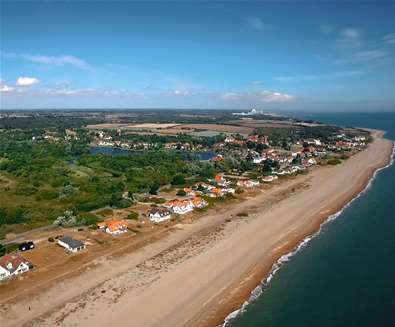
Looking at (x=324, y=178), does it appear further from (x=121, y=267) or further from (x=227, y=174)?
(x=121, y=267)

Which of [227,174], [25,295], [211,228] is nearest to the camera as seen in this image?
[25,295]

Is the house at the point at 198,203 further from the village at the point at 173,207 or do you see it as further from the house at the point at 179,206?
the house at the point at 179,206

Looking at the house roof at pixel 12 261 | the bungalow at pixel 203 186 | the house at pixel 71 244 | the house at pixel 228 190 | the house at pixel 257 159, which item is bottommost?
the house at pixel 71 244

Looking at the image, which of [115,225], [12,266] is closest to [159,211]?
[115,225]

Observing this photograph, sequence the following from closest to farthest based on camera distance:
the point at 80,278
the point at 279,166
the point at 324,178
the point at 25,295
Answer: the point at 25,295, the point at 80,278, the point at 324,178, the point at 279,166

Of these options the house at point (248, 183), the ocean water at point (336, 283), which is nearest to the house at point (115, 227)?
the ocean water at point (336, 283)

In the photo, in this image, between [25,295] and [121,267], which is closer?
[25,295]

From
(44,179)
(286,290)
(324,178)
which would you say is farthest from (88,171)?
(286,290)
